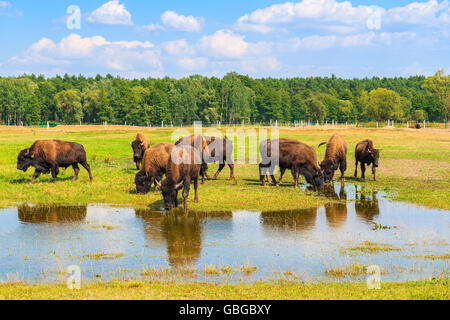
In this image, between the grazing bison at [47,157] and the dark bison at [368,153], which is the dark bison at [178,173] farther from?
the dark bison at [368,153]

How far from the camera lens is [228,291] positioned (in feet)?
30.0

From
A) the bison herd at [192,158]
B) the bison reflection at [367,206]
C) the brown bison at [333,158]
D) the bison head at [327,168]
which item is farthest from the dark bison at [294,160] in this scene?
the bison reflection at [367,206]

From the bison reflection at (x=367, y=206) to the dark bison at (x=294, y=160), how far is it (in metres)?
2.42

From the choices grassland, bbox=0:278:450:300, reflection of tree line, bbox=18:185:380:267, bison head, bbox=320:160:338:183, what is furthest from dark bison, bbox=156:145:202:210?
bison head, bbox=320:160:338:183

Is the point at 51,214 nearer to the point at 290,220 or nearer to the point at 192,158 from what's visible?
the point at 192,158

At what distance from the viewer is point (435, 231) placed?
1504cm

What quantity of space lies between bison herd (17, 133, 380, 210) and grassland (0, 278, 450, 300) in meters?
8.25

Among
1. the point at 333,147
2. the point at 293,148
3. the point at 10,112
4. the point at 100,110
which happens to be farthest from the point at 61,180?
the point at 10,112

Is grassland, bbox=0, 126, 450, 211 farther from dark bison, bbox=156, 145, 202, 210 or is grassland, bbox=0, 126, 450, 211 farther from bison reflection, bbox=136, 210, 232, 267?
bison reflection, bbox=136, 210, 232, 267

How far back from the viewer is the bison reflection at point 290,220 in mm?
15523

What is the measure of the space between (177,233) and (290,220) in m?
4.38

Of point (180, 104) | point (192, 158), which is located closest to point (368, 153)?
point (192, 158)

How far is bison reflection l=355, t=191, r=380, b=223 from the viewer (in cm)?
1759

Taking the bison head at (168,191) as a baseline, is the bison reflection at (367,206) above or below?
below
